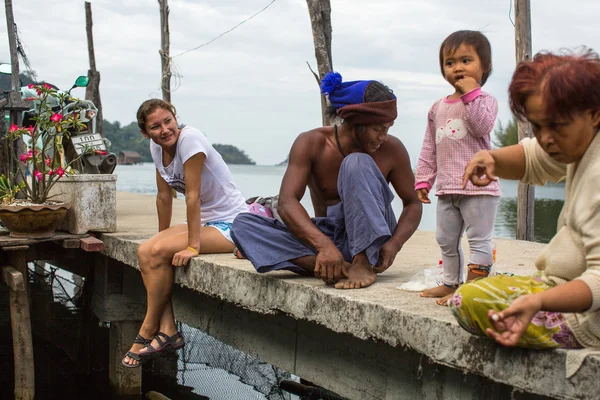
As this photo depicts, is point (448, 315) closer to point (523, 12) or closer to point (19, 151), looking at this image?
point (523, 12)

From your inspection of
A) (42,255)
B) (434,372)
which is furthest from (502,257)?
(42,255)

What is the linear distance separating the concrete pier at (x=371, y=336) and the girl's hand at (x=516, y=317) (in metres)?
0.18

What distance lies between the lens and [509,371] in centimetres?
253

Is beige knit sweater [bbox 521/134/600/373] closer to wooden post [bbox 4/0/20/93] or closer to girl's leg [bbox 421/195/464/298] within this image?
girl's leg [bbox 421/195/464/298]

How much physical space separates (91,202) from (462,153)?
12.0 ft

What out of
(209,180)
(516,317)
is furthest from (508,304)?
(209,180)

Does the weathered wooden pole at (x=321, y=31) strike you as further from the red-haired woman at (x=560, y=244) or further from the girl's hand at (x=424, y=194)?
the red-haired woman at (x=560, y=244)

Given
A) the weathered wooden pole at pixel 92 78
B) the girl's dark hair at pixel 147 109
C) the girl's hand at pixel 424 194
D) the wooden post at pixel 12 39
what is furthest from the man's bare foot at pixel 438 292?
the weathered wooden pole at pixel 92 78

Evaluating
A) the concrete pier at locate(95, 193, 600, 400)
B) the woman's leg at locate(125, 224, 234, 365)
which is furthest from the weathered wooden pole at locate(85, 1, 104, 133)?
the woman's leg at locate(125, 224, 234, 365)

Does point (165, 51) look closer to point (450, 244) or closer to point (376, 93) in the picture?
point (376, 93)

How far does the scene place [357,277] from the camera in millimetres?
3541

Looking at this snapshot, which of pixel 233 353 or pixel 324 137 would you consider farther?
pixel 233 353

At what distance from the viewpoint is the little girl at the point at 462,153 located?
325 cm

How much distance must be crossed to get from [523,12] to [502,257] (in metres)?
3.23
